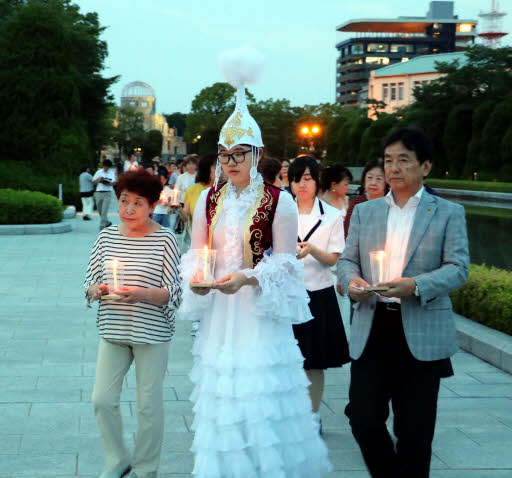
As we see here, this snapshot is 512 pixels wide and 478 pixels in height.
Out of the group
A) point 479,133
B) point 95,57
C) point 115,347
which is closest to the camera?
point 115,347

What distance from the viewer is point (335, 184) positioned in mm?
6734

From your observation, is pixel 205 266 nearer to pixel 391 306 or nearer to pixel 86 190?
pixel 391 306

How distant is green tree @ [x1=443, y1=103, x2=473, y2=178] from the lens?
61.1 meters

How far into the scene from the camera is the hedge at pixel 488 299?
793cm

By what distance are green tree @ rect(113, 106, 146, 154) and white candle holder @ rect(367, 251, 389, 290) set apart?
5386 inches

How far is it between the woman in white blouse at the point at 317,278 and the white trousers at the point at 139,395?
128 centimetres

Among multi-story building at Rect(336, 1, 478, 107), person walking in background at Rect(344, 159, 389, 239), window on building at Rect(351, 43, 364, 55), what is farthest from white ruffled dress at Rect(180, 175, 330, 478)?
window on building at Rect(351, 43, 364, 55)

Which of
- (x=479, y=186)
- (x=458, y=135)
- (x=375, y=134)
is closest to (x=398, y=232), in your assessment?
(x=479, y=186)

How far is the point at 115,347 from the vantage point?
14.2ft

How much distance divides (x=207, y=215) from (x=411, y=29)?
540 ft

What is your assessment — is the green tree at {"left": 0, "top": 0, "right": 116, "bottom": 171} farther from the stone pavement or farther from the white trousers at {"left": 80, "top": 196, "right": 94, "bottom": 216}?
the stone pavement

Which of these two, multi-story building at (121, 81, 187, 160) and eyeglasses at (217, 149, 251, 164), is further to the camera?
multi-story building at (121, 81, 187, 160)

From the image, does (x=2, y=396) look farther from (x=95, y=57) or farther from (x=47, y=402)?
(x=95, y=57)

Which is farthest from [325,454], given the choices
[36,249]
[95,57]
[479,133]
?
[479,133]
